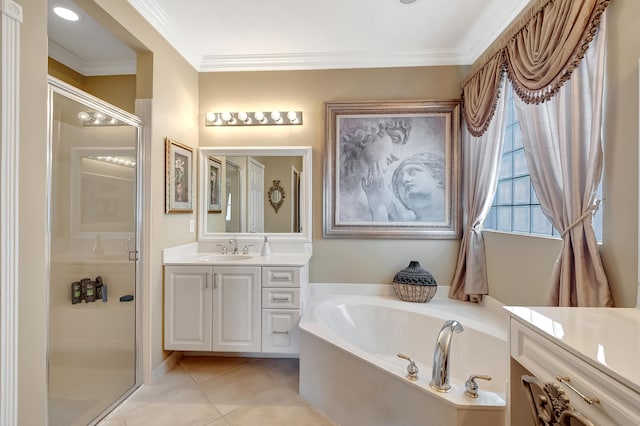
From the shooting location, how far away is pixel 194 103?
2.74 metres

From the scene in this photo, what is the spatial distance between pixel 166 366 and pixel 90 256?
1102 millimetres

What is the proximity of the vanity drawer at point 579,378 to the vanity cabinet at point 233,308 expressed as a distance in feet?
4.83

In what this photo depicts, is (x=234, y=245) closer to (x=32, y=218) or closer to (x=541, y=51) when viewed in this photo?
(x=32, y=218)

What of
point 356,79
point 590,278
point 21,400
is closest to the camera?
point 21,400

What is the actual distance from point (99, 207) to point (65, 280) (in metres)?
0.45

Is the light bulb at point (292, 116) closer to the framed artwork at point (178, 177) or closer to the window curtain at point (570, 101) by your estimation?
the framed artwork at point (178, 177)

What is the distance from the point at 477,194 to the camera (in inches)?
92.0

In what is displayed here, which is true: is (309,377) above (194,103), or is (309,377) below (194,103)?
below

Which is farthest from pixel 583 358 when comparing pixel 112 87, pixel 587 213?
pixel 112 87

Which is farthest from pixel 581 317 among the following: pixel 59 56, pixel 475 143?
pixel 59 56

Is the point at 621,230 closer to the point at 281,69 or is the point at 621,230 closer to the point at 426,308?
the point at 426,308

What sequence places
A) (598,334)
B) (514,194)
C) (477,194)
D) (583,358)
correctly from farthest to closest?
(477,194)
(514,194)
(598,334)
(583,358)

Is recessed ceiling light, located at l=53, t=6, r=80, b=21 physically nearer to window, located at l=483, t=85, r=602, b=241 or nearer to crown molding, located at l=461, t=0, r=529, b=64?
crown molding, located at l=461, t=0, r=529, b=64

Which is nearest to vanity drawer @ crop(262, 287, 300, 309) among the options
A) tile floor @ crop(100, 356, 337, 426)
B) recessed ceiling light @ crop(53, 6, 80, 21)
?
tile floor @ crop(100, 356, 337, 426)
